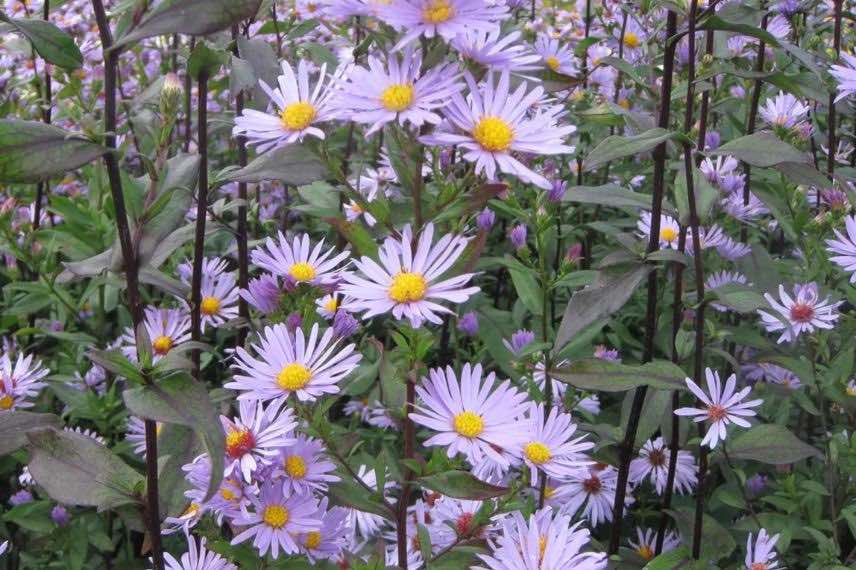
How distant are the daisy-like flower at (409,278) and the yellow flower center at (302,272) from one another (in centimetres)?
28

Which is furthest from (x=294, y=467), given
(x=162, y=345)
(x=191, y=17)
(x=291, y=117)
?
(x=162, y=345)

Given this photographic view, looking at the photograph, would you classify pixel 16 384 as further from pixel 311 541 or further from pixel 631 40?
pixel 631 40

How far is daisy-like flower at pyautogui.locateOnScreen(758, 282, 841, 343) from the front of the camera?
5.27 feet

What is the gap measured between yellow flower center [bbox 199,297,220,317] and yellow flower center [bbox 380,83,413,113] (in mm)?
1025

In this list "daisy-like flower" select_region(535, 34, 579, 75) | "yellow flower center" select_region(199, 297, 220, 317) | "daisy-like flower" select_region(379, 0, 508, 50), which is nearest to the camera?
"daisy-like flower" select_region(379, 0, 508, 50)

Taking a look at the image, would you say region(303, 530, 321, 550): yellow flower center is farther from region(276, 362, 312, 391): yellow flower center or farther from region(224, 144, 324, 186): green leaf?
region(224, 144, 324, 186): green leaf

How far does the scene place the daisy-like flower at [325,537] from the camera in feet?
3.81

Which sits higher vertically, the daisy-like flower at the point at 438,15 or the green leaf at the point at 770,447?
the daisy-like flower at the point at 438,15

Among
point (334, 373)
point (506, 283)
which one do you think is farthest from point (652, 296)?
point (506, 283)

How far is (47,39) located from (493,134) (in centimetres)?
55

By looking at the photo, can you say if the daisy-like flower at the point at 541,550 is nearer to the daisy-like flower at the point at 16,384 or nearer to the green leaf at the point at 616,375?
the green leaf at the point at 616,375

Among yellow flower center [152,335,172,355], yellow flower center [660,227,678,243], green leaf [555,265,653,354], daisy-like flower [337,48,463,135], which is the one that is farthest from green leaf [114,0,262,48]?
yellow flower center [660,227,678,243]

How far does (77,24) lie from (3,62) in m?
0.37

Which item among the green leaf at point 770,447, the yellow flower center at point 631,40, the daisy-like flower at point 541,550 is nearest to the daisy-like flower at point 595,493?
the green leaf at point 770,447
